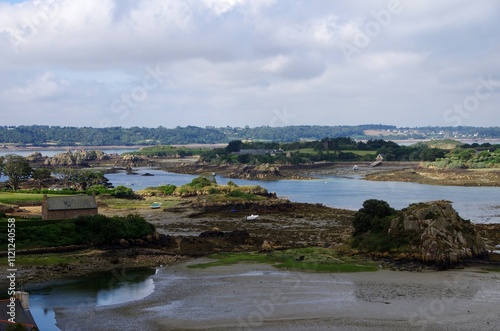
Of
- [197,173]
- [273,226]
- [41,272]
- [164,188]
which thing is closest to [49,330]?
[41,272]

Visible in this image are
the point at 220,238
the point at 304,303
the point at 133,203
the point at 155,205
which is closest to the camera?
the point at 304,303

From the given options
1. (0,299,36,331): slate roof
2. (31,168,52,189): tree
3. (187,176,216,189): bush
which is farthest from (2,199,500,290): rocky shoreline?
(31,168,52,189): tree

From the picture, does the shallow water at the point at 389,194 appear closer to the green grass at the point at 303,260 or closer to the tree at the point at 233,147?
the green grass at the point at 303,260

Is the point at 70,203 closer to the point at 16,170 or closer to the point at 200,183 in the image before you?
the point at 200,183

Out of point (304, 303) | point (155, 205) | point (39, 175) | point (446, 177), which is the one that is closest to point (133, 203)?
point (155, 205)

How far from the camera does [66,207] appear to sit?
172ft

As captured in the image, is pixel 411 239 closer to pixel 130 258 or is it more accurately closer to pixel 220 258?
pixel 220 258

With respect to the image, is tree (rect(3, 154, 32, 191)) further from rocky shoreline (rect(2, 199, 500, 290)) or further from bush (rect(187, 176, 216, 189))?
rocky shoreline (rect(2, 199, 500, 290))

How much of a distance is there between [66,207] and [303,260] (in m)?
22.4

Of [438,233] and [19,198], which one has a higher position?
[438,233]

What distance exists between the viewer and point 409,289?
33.2m

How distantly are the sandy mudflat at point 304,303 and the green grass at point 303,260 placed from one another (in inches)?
55.6

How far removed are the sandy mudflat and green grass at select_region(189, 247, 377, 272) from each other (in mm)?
1413

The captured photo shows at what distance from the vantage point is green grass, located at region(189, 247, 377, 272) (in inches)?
1524
